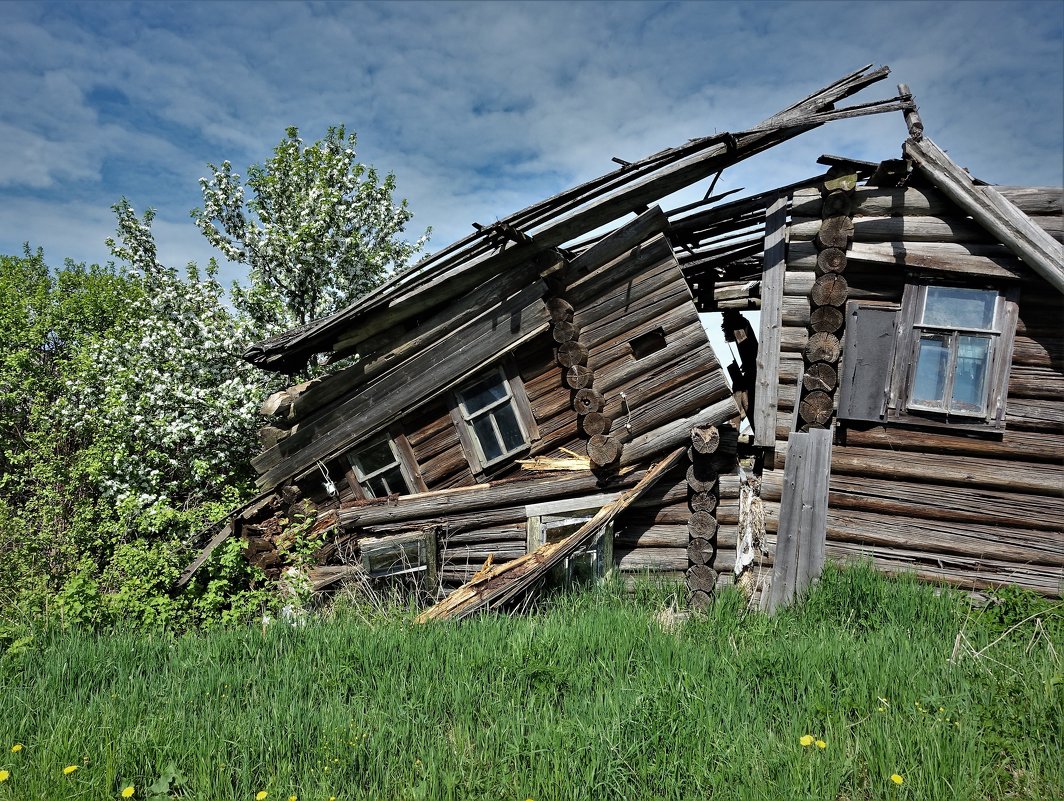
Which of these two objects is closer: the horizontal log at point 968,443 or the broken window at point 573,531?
the horizontal log at point 968,443

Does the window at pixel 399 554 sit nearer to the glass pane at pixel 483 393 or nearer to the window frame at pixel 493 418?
the window frame at pixel 493 418

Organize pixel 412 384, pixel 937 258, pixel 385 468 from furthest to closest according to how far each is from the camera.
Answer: pixel 385 468
pixel 412 384
pixel 937 258

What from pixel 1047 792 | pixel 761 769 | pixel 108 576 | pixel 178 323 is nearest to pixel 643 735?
pixel 761 769

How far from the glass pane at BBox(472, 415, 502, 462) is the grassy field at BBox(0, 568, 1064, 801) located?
300cm

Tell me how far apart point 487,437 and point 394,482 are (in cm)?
151

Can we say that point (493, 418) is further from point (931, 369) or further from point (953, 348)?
point (953, 348)

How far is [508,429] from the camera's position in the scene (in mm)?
8328

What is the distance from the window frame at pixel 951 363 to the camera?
272 inches

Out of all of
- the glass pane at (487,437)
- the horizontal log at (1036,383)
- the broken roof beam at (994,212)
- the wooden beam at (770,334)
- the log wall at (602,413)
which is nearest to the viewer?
the broken roof beam at (994,212)

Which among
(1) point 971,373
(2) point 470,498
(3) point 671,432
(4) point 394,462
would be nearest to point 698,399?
(3) point 671,432

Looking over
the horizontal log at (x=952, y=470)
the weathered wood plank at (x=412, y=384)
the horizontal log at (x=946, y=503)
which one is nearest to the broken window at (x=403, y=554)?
the weathered wood plank at (x=412, y=384)

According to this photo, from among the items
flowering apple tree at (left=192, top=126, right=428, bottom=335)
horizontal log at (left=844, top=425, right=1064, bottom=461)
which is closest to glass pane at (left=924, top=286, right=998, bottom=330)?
horizontal log at (left=844, top=425, right=1064, bottom=461)

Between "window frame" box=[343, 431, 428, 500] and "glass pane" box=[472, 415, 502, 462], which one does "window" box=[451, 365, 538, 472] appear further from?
"window frame" box=[343, 431, 428, 500]

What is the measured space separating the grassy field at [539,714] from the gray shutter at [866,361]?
2604 mm
